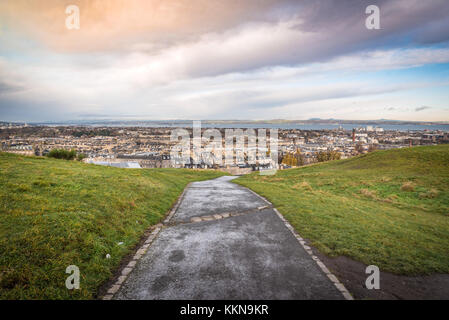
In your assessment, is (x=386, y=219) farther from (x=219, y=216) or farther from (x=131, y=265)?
(x=131, y=265)

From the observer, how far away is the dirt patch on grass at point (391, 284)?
464 cm

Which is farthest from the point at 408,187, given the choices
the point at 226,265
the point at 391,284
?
the point at 226,265

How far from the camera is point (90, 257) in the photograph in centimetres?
575

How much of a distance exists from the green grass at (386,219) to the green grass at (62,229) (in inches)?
259

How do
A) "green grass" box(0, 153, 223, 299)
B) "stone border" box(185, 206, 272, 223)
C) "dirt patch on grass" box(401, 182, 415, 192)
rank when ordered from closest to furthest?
"green grass" box(0, 153, 223, 299), "stone border" box(185, 206, 272, 223), "dirt patch on grass" box(401, 182, 415, 192)

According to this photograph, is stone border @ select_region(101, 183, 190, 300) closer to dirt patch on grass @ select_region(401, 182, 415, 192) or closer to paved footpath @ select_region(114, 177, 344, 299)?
paved footpath @ select_region(114, 177, 344, 299)

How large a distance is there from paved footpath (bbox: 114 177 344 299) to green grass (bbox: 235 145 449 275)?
1423mm

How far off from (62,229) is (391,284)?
9116 millimetres

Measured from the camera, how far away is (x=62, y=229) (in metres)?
6.31

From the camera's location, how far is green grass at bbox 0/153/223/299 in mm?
4551

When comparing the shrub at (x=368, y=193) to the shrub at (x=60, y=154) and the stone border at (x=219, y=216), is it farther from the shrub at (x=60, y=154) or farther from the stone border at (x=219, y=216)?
the shrub at (x=60, y=154)

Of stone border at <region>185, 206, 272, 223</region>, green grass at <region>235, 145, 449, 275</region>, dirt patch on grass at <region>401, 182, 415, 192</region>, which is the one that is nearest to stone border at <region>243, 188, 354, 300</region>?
green grass at <region>235, 145, 449, 275</region>
